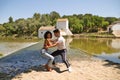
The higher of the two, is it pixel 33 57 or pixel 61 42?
pixel 61 42

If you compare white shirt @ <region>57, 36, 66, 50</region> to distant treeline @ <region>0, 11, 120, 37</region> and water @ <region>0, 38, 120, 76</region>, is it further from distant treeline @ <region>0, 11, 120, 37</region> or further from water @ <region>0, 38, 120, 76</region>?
distant treeline @ <region>0, 11, 120, 37</region>

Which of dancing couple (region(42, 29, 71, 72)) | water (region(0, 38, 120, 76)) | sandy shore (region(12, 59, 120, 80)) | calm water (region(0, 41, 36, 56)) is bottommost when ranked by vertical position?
calm water (region(0, 41, 36, 56))

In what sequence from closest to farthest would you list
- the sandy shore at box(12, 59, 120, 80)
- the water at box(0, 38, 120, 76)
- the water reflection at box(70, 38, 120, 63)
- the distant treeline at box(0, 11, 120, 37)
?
the sandy shore at box(12, 59, 120, 80) < the water at box(0, 38, 120, 76) < the water reflection at box(70, 38, 120, 63) < the distant treeline at box(0, 11, 120, 37)

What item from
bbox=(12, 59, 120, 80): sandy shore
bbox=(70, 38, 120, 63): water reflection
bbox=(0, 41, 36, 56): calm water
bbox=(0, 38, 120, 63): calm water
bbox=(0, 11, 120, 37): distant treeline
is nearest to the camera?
bbox=(12, 59, 120, 80): sandy shore

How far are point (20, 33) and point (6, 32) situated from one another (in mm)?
6875

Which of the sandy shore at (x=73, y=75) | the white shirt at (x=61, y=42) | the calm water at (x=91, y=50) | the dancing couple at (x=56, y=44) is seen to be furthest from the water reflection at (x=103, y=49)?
the white shirt at (x=61, y=42)

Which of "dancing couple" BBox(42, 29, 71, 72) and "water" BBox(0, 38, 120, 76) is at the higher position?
"dancing couple" BBox(42, 29, 71, 72)

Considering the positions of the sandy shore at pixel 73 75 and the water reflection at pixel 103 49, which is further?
the water reflection at pixel 103 49

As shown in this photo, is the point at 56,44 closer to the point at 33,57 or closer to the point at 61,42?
the point at 61,42

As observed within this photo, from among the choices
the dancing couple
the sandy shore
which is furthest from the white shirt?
the sandy shore

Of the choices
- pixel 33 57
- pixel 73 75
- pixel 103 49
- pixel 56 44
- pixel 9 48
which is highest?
pixel 56 44

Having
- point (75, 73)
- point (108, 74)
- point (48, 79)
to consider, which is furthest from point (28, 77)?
point (108, 74)

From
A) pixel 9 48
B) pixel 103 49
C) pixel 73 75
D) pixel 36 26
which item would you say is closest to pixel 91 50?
pixel 103 49

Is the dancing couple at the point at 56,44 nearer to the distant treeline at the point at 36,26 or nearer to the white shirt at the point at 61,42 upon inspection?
the white shirt at the point at 61,42
